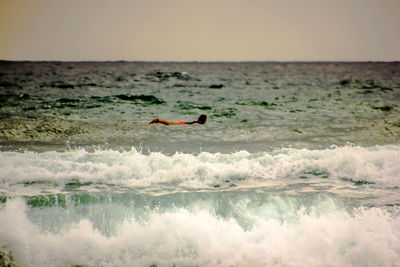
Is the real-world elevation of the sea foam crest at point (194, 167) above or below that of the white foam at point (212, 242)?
above

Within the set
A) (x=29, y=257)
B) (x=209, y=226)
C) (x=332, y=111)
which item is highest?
(x=332, y=111)

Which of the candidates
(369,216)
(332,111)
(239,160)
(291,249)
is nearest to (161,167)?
(239,160)

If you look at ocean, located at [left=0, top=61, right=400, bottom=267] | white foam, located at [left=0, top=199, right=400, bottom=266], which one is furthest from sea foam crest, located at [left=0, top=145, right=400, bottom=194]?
white foam, located at [left=0, top=199, right=400, bottom=266]

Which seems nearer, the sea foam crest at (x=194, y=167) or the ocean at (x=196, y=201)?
the ocean at (x=196, y=201)

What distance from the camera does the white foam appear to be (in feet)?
13.1

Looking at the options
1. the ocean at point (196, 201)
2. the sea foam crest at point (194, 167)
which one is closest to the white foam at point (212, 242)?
the ocean at point (196, 201)

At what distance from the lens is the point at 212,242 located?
4.20 m

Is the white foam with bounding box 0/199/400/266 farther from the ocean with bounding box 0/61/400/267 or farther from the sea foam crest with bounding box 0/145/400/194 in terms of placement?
the sea foam crest with bounding box 0/145/400/194

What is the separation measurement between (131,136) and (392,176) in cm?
633

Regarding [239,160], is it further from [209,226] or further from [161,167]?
[209,226]

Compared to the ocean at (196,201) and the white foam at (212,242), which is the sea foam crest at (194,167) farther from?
the white foam at (212,242)

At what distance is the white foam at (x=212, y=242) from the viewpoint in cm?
401

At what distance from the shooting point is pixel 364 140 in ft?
30.9

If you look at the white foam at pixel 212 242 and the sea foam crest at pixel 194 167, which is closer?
the white foam at pixel 212 242
